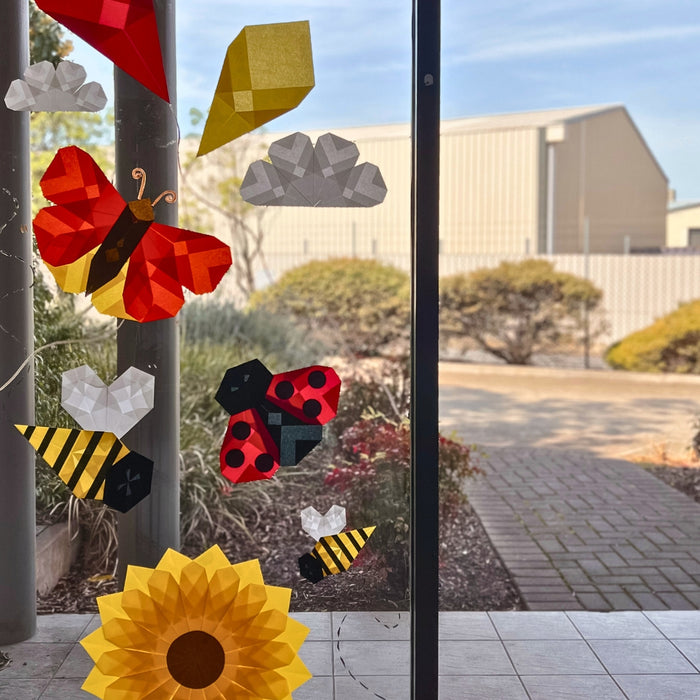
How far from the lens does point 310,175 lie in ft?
5.26

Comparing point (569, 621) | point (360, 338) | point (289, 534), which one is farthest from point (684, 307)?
point (289, 534)

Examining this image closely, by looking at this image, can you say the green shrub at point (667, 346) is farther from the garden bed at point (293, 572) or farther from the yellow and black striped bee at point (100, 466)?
the yellow and black striped bee at point (100, 466)

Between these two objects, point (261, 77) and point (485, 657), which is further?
point (485, 657)

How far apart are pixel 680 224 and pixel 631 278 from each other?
2.12 metres

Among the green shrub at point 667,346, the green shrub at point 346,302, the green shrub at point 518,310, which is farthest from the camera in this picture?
the green shrub at point 518,310

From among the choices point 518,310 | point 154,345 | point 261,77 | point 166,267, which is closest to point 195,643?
point 154,345

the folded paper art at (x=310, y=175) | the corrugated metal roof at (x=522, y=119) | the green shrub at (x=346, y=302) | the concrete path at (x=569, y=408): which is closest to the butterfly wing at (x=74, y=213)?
the folded paper art at (x=310, y=175)

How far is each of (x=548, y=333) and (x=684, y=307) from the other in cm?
136

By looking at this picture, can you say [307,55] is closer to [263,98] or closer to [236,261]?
[263,98]

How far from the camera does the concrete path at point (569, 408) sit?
20.1 feet

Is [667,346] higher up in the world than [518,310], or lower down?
lower down

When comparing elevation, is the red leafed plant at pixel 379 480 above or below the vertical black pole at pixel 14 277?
below

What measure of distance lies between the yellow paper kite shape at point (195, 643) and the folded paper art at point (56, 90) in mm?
897

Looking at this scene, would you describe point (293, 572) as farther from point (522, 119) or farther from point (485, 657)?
point (522, 119)
